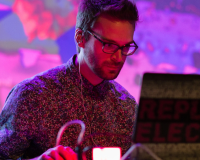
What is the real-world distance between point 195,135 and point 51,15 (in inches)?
65.9

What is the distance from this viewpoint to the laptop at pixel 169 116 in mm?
553

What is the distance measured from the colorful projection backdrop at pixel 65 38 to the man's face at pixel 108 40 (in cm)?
93

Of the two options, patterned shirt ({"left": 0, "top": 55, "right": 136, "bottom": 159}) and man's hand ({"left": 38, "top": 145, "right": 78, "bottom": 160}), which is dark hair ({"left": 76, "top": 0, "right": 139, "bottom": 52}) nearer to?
patterned shirt ({"left": 0, "top": 55, "right": 136, "bottom": 159})

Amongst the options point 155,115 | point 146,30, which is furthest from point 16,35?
point 155,115

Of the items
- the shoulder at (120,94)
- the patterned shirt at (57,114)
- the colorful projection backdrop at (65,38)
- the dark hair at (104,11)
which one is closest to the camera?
the patterned shirt at (57,114)

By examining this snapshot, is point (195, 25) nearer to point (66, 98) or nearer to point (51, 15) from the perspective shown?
point (51, 15)

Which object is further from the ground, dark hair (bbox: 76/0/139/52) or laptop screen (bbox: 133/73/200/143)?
dark hair (bbox: 76/0/139/52)

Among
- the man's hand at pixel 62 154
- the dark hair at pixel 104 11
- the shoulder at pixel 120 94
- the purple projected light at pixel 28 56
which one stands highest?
the dark hair at pixel 104 11

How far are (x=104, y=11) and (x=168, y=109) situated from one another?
2.20 feet

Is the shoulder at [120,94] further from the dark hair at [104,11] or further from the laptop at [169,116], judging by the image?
the laptop at [169,116]

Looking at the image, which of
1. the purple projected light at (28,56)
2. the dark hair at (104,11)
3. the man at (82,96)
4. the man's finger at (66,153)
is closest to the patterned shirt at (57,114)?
the man at (82,96)

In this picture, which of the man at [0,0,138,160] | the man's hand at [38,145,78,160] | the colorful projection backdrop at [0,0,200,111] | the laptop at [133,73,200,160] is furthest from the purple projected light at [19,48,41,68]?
the laptop at [133,73,200,160]

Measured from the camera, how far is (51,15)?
202 cm

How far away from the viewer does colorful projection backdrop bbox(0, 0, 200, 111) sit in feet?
6.36
